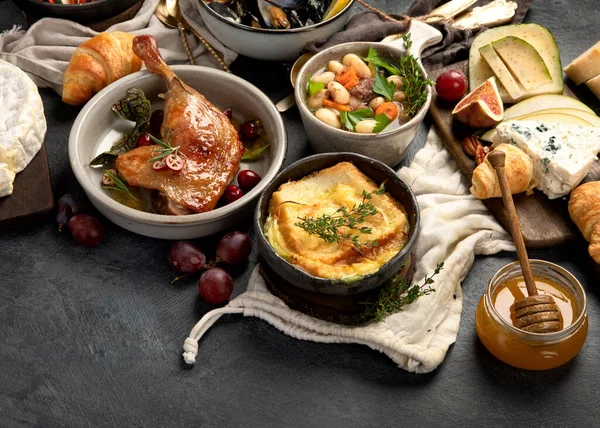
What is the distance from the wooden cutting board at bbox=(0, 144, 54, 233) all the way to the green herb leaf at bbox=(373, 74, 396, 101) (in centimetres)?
175

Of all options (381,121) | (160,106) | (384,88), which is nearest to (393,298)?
(381,121)

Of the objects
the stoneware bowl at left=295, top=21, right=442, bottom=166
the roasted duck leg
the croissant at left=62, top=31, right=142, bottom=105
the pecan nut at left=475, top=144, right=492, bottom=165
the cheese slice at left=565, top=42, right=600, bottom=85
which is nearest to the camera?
the roasted duck leg

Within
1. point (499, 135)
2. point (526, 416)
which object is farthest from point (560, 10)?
point (526, 416)

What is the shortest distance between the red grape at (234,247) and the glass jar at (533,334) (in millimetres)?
1101

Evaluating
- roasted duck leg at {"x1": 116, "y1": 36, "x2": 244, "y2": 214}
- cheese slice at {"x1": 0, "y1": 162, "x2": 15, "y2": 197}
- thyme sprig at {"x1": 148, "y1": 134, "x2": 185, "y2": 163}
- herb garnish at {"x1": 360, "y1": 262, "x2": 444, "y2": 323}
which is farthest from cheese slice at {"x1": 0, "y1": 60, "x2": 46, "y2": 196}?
herb garnish at {"x1": 360, "y1": 262, "x2": 444, "y2": 323}

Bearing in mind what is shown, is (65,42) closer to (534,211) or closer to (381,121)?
(381,121)

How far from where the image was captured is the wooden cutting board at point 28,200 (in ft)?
12.3

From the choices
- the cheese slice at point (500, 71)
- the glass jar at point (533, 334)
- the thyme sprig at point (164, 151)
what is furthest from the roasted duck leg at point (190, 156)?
the cheese slice at point (500, 71)

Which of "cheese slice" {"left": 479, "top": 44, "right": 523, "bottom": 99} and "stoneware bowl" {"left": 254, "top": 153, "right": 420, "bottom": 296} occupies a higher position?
"cheese slice" {"left": 479, "top": 44, "right": 523, "bottom": 99}

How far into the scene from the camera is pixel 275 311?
3.48 meters

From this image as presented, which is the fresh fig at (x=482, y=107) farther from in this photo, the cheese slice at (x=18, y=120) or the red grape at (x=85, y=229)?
the cheese slice at (x=18, y=120)

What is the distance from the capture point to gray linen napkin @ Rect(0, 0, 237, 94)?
4449 millimetres

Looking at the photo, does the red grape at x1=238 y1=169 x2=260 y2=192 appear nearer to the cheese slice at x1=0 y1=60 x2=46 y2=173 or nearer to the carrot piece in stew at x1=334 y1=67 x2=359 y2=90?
the carrot piece in stew at x1=334 y1=67 x2=359 y2=90

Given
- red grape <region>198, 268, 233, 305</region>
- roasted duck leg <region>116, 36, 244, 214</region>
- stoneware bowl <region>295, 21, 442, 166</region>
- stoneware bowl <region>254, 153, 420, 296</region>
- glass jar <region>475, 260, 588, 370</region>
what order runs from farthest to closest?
stoneware bowl <region>295, 21, 442, 166</region>, roasted duck leg <region>116, 36, 244, 214</region>, red grape <region>198, 268, 233, 305</region>, stoneware bowl <region>254, 153, 420, 296</region>, glass jar <region>475, 260, 588, 370</region>
